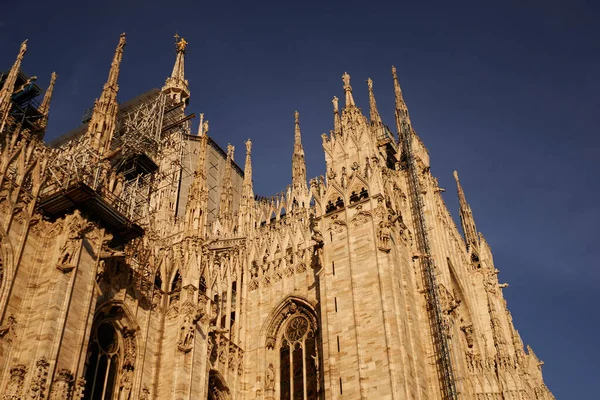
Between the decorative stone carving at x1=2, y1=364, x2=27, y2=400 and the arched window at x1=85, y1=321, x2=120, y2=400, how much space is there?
3390 millimetres

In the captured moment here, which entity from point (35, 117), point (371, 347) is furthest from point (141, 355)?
point (35, 117)

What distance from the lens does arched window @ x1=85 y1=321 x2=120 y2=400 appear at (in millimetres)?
20547

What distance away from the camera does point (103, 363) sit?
21.3 m

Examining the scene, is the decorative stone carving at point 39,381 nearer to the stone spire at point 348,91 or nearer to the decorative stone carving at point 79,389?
the decorative stone carving at point 79,389

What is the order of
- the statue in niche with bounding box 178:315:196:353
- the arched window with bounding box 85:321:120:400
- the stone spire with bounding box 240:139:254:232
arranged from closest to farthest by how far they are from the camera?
the arched window with bounding box 85:321:120:400
the statue in niche with bounding box 178:315:196:353
the stone spire with bounding box 240:139:254:232

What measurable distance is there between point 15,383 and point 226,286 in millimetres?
13748

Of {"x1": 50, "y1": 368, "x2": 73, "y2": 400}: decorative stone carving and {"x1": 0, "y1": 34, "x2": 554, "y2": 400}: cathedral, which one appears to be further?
{"x1": 0, "y1": 34, "x2": 554, "y2": 400}: cathedral

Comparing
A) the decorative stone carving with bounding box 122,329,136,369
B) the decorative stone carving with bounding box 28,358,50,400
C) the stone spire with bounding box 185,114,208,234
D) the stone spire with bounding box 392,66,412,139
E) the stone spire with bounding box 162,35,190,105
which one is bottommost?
the decorative stone carving with bounding box 28,358,50,400

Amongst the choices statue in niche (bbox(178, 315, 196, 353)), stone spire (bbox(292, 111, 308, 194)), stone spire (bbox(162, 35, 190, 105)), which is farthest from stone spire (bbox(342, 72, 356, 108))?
stone spire (bbox(162, 35, 190, 105))

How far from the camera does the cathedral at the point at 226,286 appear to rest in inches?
744

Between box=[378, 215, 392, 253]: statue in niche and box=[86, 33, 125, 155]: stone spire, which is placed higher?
box=[86, 33, 125, 155]: stone spire

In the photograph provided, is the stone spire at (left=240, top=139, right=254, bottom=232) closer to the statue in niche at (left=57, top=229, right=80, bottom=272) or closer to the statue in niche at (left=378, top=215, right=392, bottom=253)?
the statue in niche at (left=378, top=215, right=392, bottom=253)

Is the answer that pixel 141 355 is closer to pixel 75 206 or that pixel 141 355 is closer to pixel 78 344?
pixel 78 344

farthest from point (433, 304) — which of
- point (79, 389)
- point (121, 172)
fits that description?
point (121, 172)
